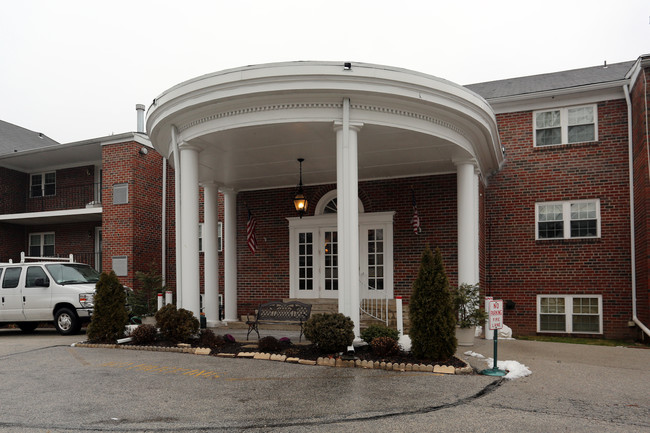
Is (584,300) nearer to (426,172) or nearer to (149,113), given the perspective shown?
(426,172)

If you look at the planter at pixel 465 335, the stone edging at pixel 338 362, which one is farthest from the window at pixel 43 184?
the planter at pixel 465 335

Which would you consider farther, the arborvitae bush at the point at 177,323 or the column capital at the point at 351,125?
the arborvitae bush at the point at 177,323

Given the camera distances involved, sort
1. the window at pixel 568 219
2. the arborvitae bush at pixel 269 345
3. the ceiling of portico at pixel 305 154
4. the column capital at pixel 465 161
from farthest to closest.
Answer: the window at pixel 568 219 < the column capital at pixel 465 161 < the ceiling of portico at pixel 305 154 < the arborvitae bush at pixel 269 345

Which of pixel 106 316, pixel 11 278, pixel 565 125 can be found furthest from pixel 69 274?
pixel 565 125

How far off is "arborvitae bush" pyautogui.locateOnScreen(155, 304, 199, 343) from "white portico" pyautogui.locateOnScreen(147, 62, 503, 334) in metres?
0.20

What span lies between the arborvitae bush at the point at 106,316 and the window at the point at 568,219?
10.5m

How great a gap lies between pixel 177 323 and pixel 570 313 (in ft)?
32.9

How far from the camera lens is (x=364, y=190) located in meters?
13.6

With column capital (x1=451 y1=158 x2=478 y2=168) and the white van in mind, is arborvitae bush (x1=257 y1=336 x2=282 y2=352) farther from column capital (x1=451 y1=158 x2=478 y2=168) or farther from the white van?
the white van

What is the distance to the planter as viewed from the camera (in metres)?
9.65

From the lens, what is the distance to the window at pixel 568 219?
1342 cm

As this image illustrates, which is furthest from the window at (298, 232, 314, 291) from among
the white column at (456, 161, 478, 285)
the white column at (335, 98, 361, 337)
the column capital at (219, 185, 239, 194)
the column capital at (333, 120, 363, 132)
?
the column capital at (333, 120, 363, 132)

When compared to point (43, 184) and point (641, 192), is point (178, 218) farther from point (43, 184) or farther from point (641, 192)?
→ point (43, 184)

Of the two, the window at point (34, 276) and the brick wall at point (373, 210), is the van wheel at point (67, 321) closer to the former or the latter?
the window at point (34, 276)
